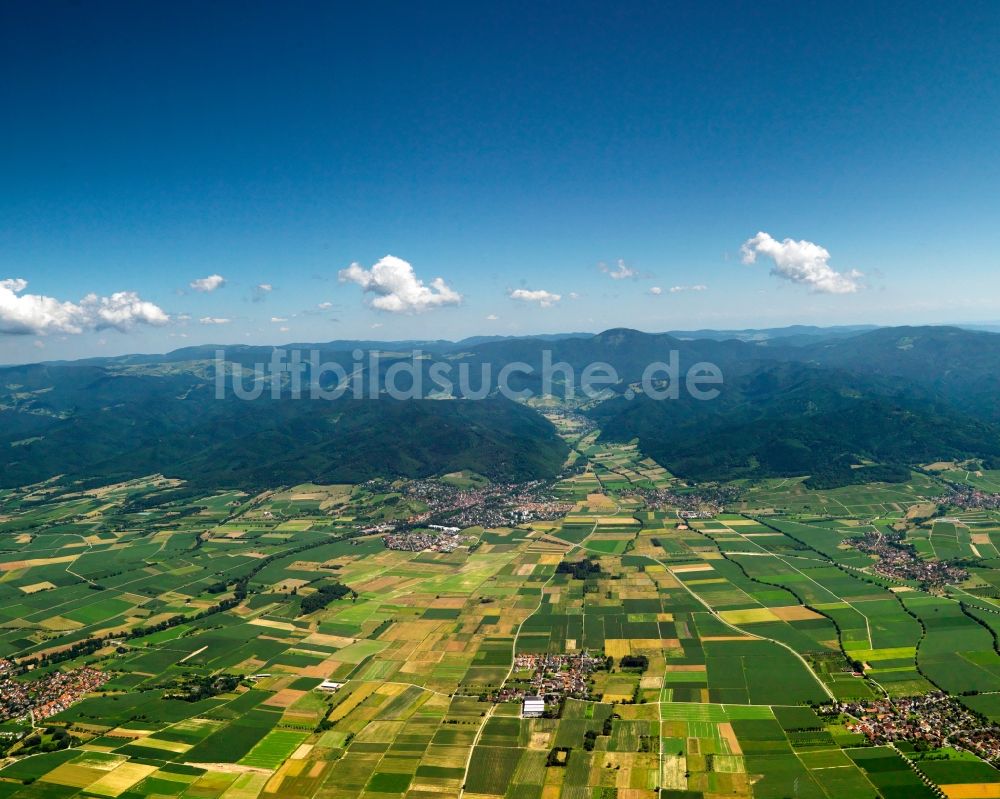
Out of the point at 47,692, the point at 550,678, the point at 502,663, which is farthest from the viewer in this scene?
the point at 502,663

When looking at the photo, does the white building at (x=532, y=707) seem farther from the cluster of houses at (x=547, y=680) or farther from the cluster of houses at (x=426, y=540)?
the cluster of houses at (x=426, y=540)

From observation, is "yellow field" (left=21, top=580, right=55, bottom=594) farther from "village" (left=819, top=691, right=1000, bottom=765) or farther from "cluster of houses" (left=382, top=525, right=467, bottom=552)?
"village" (left=819, top=691, right=1000, bottom=765)

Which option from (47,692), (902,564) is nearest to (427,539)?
(47,692)

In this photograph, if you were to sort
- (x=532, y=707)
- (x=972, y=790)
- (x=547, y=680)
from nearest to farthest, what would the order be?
(x=972, y=790) < (x=532, y=707) < (x=547, y=680)

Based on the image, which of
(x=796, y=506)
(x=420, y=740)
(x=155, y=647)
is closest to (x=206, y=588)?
(x=155, y=647)

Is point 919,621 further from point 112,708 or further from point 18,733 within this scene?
point 18,733

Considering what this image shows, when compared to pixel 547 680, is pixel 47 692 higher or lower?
lower

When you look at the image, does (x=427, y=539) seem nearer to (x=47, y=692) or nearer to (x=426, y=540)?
(x=426, y=540)
